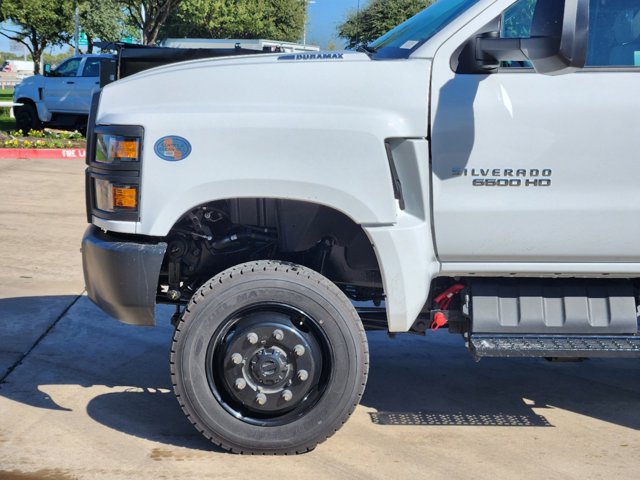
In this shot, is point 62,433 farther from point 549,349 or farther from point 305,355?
point 549,349

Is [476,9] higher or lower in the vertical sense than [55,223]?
higher

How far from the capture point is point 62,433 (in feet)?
15.0

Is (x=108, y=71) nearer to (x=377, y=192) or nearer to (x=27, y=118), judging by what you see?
(x=377, y=192)

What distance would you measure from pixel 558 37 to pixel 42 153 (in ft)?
49.3

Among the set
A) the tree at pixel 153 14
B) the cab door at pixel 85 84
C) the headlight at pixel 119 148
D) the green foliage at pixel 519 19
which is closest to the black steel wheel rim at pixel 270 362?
the headlight at pixel 119 148

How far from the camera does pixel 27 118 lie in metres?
23.6

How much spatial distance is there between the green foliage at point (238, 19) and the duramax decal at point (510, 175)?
4507 cm

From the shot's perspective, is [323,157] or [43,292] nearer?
[323,157]

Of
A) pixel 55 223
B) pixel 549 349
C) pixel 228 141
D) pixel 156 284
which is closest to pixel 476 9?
pixel 228 141

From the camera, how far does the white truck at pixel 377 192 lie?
405cm

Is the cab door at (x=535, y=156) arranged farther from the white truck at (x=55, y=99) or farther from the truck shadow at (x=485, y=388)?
the white truck at (x=55, y=99)

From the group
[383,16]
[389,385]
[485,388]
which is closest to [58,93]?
[383,16]

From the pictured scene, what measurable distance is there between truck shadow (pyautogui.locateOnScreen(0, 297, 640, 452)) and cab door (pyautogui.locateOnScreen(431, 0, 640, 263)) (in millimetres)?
1225

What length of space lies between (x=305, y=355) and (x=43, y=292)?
374cm
